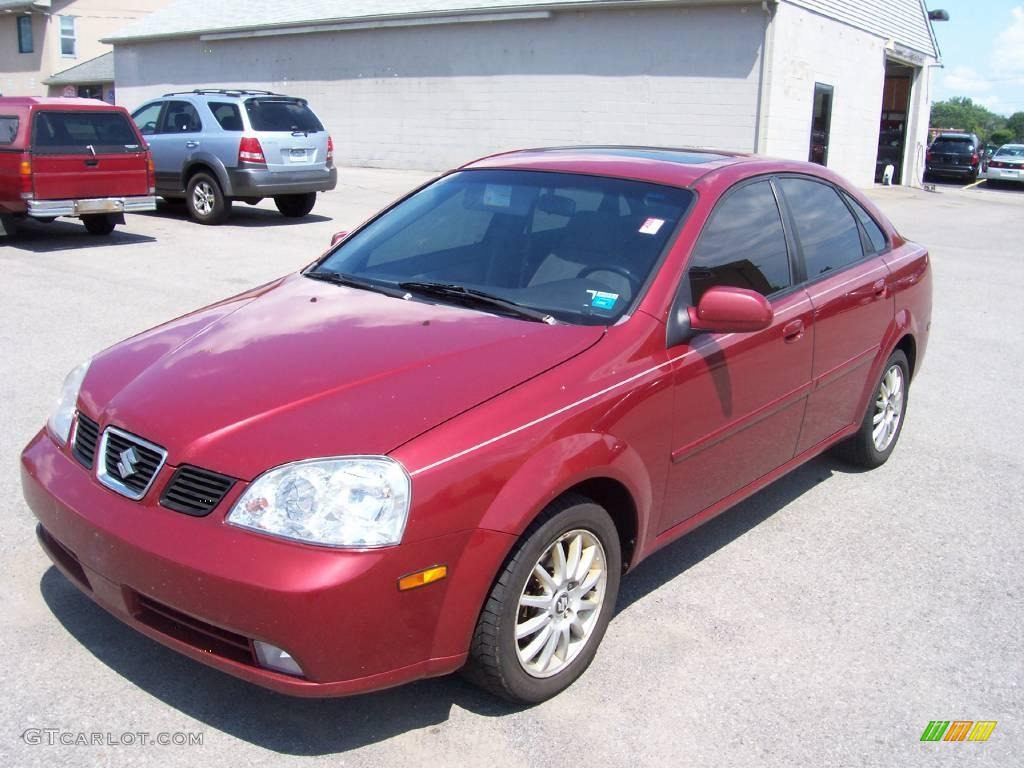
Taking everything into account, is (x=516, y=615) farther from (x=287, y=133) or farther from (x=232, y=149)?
(x=287, y=133)

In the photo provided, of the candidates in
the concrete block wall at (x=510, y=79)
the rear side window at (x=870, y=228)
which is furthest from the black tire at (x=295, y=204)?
the rear side window at (x=870, y=228)

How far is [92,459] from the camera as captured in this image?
3152 millimetres

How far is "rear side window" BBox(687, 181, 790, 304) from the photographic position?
3.85m

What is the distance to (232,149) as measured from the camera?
14258 mm

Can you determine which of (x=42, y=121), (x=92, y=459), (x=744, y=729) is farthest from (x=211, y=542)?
(x=42, y=121)

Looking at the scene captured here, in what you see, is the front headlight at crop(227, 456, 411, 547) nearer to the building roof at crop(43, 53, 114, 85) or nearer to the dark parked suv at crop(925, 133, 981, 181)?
the dark parked suv at crop(925, 133, 981, 181)

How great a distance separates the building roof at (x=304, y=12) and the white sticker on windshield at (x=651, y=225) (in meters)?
17.0

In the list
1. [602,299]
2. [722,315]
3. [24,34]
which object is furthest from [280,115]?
[24,34]

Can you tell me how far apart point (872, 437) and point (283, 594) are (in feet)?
12.1

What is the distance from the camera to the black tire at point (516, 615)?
115 inches

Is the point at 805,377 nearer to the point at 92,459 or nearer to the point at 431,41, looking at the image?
the point at 92,459

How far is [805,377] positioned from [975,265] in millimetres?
10944

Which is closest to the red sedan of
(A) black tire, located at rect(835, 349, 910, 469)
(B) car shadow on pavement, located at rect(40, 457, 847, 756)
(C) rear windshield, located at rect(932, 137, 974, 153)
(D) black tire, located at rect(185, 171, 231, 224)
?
(B) car shadow on pavement, located at rect(40, 457, 847, 756)

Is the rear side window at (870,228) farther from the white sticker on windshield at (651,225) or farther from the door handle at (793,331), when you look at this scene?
the white sticker on windshield at (651,225)
